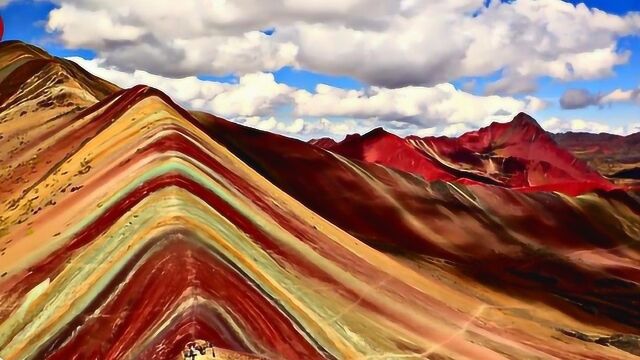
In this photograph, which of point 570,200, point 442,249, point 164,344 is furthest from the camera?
point 570,200

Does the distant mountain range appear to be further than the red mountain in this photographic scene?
No

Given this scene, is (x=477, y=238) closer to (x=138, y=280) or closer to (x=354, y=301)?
(x=354, y=301)

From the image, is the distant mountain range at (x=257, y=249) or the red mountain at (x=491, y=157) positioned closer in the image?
the distant mountain range at (x=257, y=249)

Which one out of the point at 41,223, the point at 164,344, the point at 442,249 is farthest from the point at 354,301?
the point at 442,249

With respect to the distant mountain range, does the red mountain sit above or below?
above

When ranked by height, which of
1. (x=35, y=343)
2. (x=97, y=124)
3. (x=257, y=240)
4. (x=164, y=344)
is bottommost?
(x=35, y=343)
